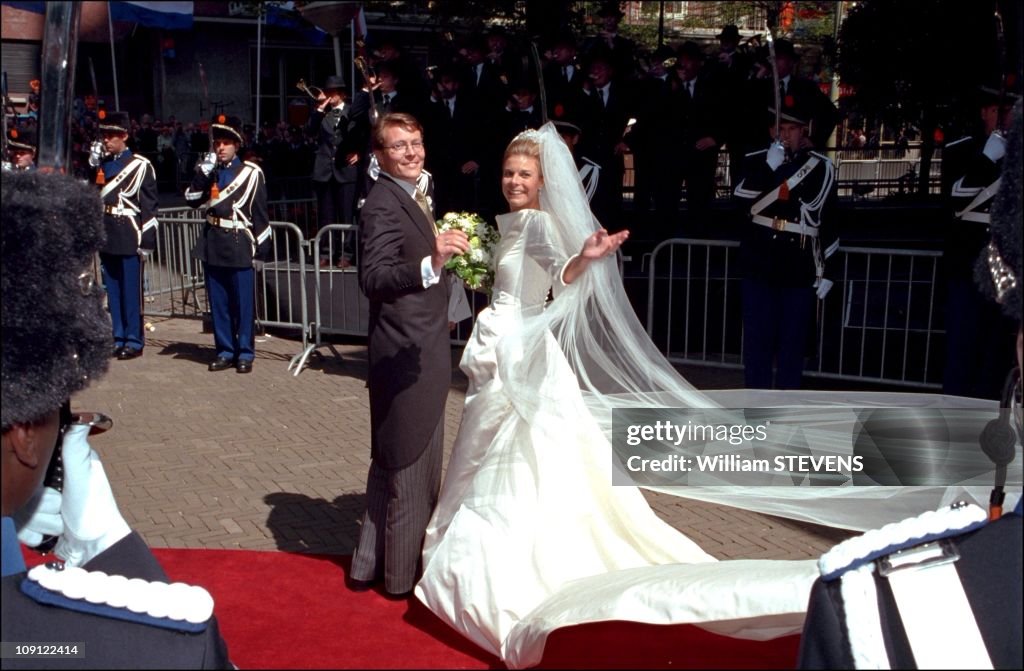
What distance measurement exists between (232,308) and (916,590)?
316 inches

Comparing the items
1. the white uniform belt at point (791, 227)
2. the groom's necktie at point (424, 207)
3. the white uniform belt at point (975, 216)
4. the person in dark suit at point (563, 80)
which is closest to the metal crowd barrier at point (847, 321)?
the white uniform belt at point (791, 227)

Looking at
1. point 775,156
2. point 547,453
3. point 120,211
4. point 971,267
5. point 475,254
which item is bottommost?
point 547,453

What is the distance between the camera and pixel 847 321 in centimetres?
832

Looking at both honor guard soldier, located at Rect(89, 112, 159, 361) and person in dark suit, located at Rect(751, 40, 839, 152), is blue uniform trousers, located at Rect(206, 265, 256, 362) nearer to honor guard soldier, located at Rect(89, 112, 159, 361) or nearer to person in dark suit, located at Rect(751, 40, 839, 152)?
honor guard soldier, located at Rect(89, 112, 159, 361)

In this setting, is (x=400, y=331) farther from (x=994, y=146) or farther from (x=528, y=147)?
(x=994, y=146)

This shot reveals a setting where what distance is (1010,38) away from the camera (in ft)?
25.6

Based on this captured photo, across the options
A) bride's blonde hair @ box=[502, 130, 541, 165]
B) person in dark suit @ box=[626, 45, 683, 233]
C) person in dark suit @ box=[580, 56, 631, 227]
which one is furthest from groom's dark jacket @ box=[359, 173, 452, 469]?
person in dark suit @ box=[626, 45, 683, 233]

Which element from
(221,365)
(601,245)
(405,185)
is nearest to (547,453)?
(601,245)

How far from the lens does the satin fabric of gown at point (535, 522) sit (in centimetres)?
380

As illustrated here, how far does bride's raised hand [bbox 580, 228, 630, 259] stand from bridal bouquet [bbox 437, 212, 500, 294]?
0.54 meters

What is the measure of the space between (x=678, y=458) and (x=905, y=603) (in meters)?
3.58

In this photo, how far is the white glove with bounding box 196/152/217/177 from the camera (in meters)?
9.05

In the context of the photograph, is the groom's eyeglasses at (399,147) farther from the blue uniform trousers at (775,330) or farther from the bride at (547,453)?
the blue uniform trousers at (775,330)

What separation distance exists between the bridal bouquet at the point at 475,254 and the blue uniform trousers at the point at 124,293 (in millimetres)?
5580
